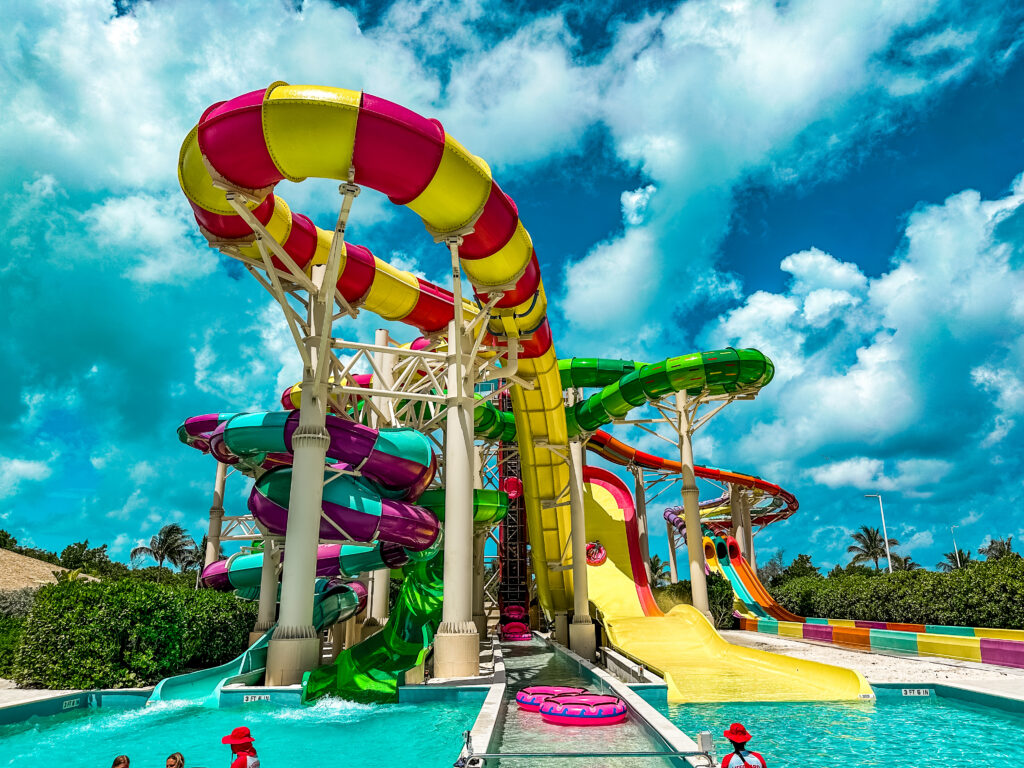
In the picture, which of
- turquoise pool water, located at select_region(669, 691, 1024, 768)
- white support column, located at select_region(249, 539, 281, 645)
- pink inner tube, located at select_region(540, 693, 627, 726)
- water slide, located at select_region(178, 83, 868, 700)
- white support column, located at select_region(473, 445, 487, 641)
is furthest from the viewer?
white support column, located at select_region(473, 445, 487, 641)

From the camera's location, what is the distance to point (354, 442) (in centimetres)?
1126

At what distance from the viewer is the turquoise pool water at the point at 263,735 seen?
628 cm

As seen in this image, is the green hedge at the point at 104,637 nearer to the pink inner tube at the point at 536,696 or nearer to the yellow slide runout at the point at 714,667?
the pink inner tube at the point at 536,696

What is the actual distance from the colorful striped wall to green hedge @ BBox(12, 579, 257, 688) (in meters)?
14.8

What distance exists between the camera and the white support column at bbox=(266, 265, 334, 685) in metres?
9.63

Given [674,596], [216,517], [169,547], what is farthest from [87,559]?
[674,596]

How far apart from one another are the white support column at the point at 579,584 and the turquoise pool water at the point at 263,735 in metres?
7.21

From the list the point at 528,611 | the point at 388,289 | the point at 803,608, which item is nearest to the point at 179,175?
the point at 388,289

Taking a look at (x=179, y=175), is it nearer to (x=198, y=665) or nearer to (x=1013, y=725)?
(x=198, y=665)

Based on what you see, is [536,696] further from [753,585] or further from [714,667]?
[753,585]

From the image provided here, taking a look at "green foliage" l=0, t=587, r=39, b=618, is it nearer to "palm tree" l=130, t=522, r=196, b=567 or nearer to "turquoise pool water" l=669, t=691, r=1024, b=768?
"turquoise pool water" l=669, t=691, r=1024, b=768

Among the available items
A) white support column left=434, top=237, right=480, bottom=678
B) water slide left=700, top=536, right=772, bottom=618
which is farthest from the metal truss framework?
water slide left=700, top=536, right=772, bottom=618

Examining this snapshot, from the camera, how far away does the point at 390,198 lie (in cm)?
971

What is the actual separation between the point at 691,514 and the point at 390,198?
43.7ft
